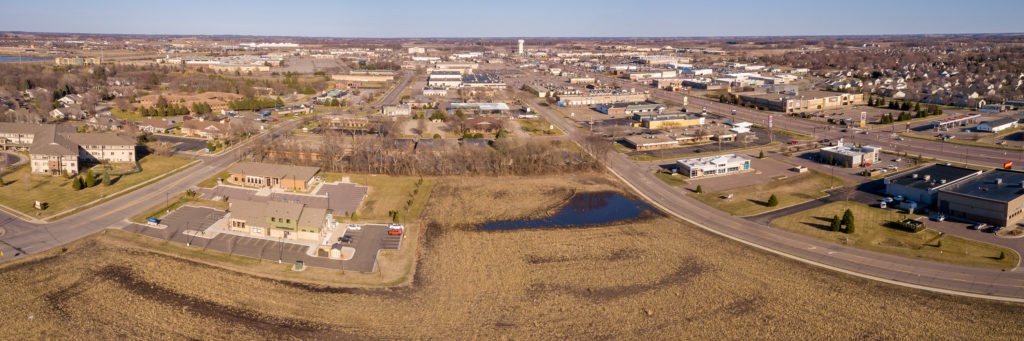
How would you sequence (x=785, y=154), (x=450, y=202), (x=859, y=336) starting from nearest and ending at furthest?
1. (x=859, y=336)
2. (x=450, y=202)
3. (x=785, y=154)

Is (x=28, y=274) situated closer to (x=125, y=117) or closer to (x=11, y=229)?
(x=11, y=229)

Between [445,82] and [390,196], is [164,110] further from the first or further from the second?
[445,82]

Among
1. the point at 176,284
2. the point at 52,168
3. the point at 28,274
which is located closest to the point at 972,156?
the point at 176,284

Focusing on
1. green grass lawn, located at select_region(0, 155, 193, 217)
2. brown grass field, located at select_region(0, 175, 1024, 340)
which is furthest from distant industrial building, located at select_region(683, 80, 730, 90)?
green grass lawn, located at select_region(0, 155, 193, 217)

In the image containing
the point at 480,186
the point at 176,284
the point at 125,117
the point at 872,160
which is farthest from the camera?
the point at 125,117

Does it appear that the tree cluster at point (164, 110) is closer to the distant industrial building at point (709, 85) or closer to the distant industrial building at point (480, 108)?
the distant industrial building at point (480, 108)

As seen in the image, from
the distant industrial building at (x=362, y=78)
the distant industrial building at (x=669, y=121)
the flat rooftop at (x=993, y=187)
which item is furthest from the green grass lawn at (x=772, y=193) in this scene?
the distant industrial building at (x=362, y=78)
